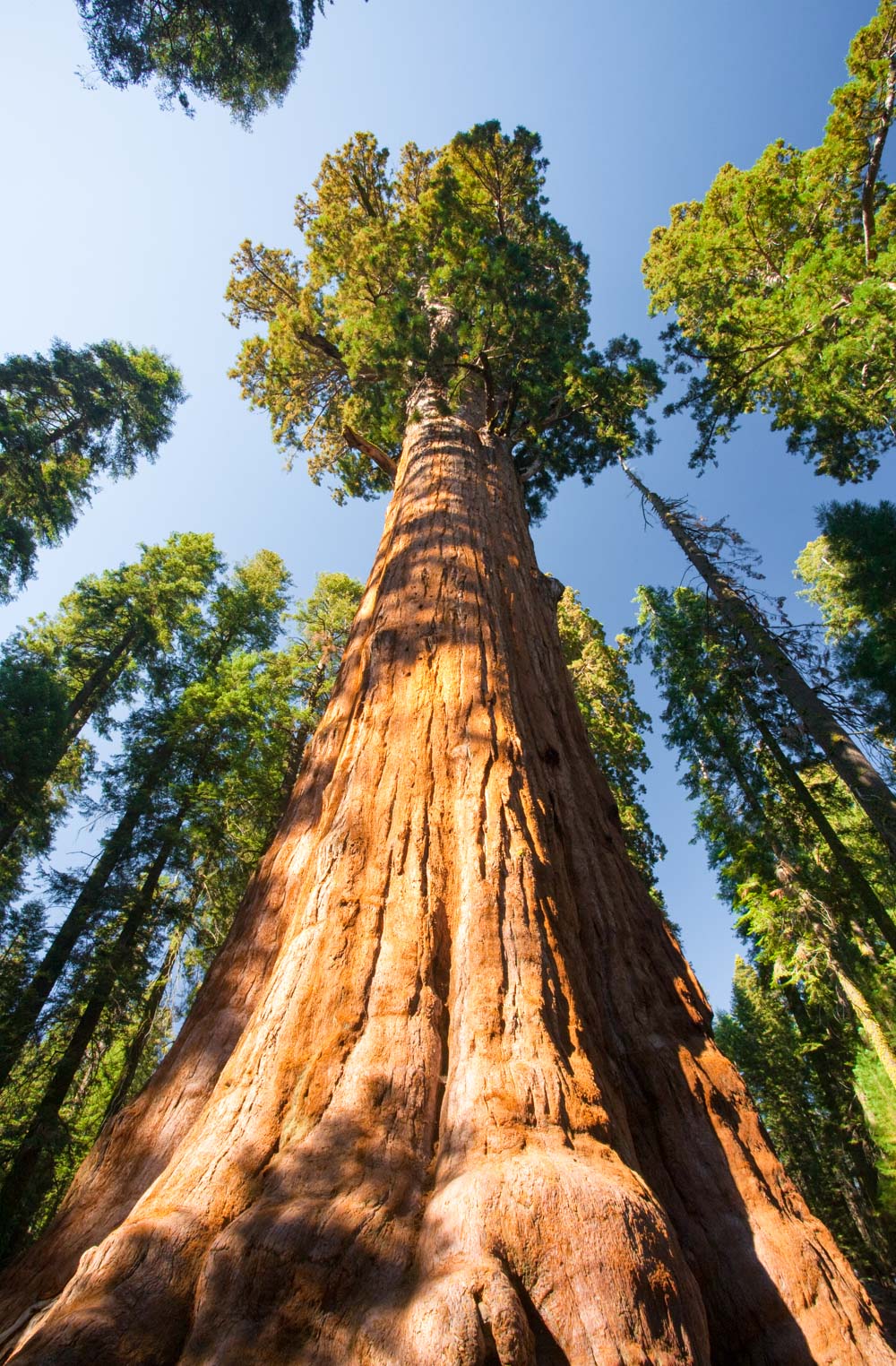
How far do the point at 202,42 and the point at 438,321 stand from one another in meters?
4.37

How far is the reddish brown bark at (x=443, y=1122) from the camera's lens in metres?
1.37

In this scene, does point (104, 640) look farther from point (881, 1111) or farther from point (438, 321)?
point (881, 1111)

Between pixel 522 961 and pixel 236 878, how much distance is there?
909cm

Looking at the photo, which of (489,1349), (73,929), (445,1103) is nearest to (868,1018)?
(445,1103)

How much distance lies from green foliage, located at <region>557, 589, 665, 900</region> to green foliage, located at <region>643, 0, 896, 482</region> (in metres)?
5.25

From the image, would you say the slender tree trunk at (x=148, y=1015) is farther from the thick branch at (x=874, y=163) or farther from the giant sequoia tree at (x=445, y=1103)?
the thick branch at (x=874, y=163)

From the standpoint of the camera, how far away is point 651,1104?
2547mm

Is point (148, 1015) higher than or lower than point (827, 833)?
lower

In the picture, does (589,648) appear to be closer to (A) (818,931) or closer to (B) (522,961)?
(A) (818,931)

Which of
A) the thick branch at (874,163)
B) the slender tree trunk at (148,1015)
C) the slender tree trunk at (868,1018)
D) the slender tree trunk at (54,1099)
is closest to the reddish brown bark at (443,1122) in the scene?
the slender tree trunk at (148,1015)

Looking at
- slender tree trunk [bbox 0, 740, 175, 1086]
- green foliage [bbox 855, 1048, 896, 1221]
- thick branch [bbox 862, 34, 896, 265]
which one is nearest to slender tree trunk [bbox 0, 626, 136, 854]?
slender tree trunk [bbox 0, 740, 175, 1086]

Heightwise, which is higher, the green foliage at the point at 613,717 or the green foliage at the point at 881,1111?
the green foliage at the point at 613,717

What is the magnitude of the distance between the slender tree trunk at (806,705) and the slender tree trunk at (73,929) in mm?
10287

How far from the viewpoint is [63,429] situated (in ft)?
50.2
